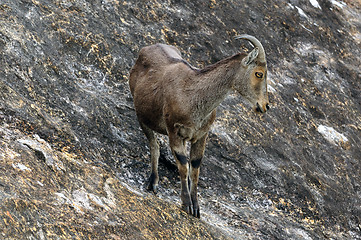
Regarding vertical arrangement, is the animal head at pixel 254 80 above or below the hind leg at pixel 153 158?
above

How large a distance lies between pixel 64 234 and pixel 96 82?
6.09 meters

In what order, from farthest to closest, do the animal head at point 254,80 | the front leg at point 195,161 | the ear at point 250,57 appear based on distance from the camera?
the front leg at point 195,161 < the animal head at point 254,80 < the ear at point 250,57

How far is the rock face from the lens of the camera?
689cm

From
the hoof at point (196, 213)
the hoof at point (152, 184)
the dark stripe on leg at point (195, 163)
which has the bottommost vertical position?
the hoof at point (152, 184)

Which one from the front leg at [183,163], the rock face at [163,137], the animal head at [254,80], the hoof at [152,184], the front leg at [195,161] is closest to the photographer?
the rock face at [163,137]

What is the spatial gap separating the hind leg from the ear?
2.52 metres

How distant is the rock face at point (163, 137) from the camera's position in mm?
6887

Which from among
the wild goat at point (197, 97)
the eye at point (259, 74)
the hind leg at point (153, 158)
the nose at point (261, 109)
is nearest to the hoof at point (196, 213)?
the wild goat at point (197, 97)

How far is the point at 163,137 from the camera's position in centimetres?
1098

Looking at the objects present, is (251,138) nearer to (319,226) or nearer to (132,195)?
(319,226)

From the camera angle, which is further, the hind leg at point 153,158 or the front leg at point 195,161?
the hind leg at point 153,158

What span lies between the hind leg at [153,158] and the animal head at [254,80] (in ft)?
7.28

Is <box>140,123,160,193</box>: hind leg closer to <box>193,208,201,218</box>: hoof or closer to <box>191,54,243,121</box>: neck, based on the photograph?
<box>193,208,201,218</box>: hoof

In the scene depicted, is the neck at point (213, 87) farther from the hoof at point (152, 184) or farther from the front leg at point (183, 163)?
the hoof at point (152, 184)
